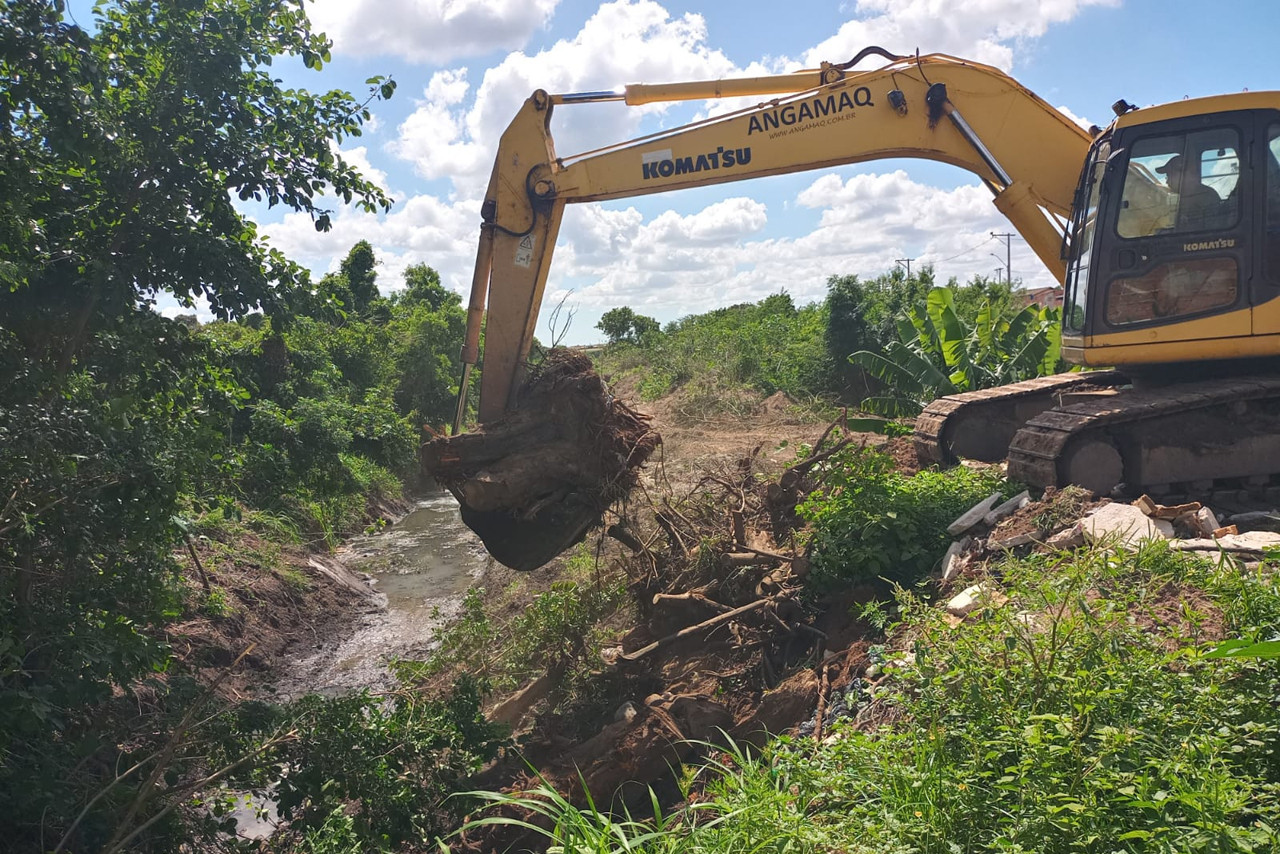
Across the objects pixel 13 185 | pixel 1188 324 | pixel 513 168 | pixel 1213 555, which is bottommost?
pixel 1213 555

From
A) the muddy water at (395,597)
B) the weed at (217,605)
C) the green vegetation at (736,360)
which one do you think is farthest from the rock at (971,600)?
the green vegetation at (736,360)

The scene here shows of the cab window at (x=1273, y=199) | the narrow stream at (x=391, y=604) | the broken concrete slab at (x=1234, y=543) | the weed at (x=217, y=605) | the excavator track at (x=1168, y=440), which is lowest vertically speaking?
the narrow stream at (x=391, y=604)

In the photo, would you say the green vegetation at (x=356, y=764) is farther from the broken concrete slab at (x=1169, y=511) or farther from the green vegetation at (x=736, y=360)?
the green vegetation at (x=736, y=360)

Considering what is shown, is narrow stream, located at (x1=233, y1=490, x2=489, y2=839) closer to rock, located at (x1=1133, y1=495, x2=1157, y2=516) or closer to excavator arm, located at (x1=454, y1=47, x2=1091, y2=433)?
excavator arm, located at (x1=454, y1=47, x2=1091, y2=433)

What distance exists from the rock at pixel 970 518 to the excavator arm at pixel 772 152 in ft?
8.60

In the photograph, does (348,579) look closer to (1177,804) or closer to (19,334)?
(19,334)

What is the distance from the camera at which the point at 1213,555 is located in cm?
463

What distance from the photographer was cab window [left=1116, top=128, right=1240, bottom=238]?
629 cm

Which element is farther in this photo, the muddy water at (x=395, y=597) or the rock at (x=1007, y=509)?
the muddy water at (x=395, y=597)

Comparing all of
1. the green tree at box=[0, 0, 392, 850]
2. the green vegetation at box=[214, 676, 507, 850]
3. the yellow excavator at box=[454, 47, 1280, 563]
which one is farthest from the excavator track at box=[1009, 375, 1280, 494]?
the green tree at box=[0, 0, 392, 850]

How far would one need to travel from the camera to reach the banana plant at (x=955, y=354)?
36.5 ft

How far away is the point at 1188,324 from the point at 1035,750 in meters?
4.90

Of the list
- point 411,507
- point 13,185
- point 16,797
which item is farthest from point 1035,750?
point 411,507

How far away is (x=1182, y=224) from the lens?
6.39 meters
